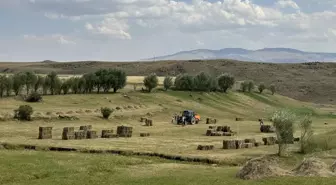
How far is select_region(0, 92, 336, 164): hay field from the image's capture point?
65.1 metres

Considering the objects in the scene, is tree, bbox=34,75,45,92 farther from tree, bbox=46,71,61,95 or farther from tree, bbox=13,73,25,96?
tree, bbox=13,73,25,96

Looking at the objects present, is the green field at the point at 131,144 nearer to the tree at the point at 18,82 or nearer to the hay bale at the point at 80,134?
the hay bale at the point at 80,134

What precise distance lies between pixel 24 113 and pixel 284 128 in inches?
1936

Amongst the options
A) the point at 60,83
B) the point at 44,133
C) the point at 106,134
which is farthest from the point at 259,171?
the point at 60,83

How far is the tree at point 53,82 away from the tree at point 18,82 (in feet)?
24.3

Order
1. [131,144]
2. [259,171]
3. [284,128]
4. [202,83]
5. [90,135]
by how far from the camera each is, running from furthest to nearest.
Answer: [202,83]
[90,135]
[131,144]
[284,128]
[259,171]

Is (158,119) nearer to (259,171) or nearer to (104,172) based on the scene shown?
(104,172)

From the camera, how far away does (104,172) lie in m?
44.5

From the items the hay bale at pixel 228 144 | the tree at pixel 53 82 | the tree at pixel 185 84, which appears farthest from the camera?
the tree at pixel 185 84

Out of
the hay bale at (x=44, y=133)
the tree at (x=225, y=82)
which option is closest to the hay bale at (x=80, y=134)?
the hay bale at (x=44, y=133)

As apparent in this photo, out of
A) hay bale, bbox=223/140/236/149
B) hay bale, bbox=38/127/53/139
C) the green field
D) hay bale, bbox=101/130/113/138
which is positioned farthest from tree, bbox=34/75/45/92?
hay bale, bbox=223/140/236/149

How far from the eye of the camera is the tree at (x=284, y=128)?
5931 cm

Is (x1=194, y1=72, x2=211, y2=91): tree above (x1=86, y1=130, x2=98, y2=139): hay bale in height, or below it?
above

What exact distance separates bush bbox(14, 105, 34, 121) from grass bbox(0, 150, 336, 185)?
39.1 meters
